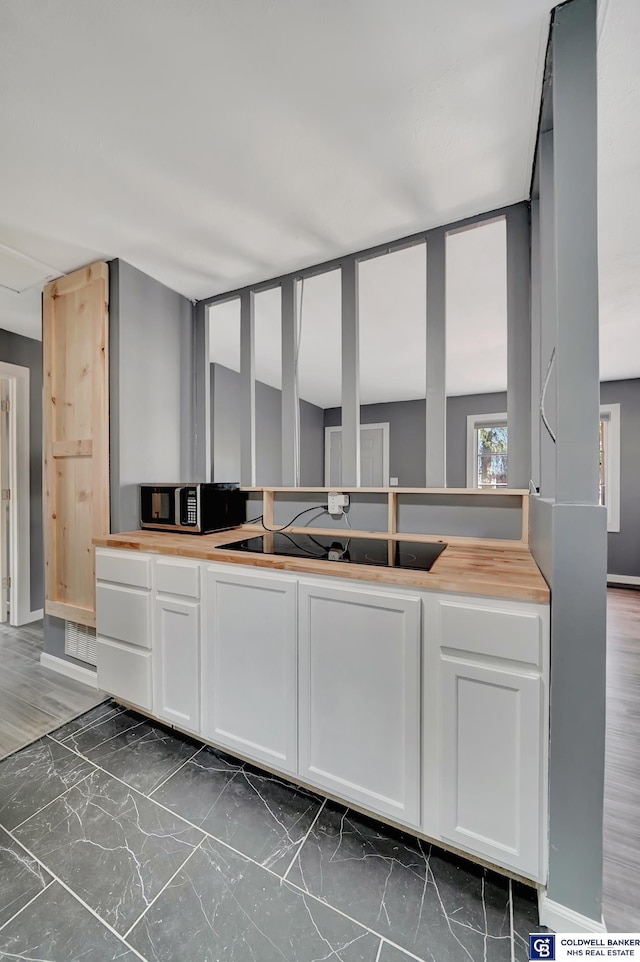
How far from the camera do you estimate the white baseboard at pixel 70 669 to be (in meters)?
2.25

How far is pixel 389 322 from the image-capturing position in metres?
2.96

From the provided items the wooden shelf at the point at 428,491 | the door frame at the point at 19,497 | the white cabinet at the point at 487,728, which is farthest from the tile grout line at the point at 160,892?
the door frame at the point at 19,497

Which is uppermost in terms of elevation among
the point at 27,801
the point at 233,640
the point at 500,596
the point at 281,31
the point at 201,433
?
the point at 281,31

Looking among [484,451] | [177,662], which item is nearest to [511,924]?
[177,662]

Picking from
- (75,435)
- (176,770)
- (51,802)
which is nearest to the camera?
(51,802)

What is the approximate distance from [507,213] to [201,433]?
2.04 metres

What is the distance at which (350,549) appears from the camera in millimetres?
1576

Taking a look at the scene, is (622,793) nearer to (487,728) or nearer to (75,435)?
(487,728)

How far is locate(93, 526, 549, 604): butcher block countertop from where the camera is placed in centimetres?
107

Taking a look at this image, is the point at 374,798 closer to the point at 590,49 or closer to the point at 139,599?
the point at 139,599

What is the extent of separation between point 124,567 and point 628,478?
17.4ft

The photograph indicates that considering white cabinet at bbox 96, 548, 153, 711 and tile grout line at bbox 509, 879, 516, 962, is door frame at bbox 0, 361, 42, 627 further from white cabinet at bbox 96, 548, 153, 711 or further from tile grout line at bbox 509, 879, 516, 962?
tile grout line at bbox 509, 879, 516, 962

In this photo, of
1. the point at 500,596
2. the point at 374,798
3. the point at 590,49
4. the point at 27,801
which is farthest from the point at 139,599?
the point at 590,49

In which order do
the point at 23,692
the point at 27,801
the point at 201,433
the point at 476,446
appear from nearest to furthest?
the point at 27,801 < the point at 23,692 < the point at 201,433 < the point at 476,446
